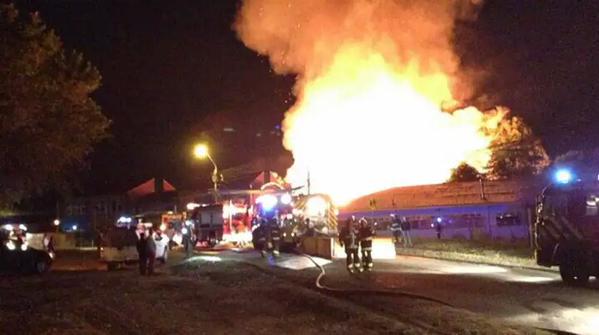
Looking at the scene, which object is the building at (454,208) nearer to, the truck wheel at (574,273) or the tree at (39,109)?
the tree at (39,109)

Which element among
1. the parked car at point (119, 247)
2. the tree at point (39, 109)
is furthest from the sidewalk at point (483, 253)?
the tree at point (39, 109)

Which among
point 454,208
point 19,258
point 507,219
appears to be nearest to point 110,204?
point 454,208

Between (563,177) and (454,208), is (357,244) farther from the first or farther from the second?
(454,208)

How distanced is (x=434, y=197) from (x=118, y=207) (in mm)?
39890

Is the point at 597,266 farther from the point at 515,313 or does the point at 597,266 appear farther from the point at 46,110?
the point at 46,110

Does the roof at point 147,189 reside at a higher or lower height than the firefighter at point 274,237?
higher

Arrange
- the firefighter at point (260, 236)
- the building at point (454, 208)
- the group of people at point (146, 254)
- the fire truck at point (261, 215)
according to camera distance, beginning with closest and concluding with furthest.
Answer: the group of people at point (146, 254)
the firefighter at point (260, 236)
the fire truck at point (261, 215)
the building at point (454, 208)

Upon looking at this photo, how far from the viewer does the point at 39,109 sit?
18.6 m

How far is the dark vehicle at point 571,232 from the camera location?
609 inches

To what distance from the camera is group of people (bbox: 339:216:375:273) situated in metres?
18.5

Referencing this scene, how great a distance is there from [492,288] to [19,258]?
14896mm

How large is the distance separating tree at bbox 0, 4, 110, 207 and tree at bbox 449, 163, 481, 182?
29229 mm

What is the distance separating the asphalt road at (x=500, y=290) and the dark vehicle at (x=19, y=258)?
9397 millimetres

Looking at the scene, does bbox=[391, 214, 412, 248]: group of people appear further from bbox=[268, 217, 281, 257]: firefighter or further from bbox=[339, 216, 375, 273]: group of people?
bbox=[339, 216, 375, 273]: group of people
